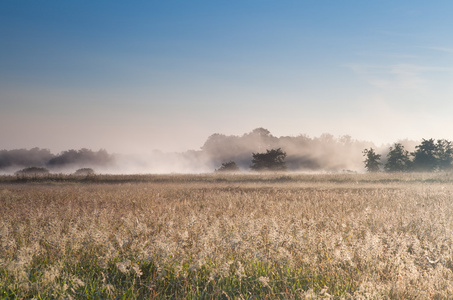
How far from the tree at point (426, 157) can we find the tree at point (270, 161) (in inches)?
748

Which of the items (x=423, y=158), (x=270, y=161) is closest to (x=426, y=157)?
(x=423, y=158)

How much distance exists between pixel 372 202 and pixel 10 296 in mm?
11607

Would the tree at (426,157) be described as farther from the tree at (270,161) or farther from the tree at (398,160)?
the tree at (270,161)

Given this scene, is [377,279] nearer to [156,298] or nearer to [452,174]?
[156,298]

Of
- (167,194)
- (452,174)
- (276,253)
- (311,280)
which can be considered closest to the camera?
(311,280)

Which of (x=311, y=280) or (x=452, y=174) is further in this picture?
(x=452, y=174)

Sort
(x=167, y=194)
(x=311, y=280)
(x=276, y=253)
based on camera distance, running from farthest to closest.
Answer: (x=167, y=194), (x=276, y=253), (x=311, y=280)

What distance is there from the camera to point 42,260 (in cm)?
517

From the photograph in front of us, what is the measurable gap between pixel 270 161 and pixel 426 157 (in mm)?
22203

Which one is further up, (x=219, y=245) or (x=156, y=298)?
(x=219, y=245)

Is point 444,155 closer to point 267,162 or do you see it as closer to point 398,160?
point 398,160

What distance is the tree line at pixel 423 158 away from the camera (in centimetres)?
5188

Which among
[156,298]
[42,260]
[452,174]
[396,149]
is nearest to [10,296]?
[42,260]

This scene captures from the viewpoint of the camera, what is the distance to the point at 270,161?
59.2 metres
